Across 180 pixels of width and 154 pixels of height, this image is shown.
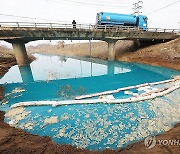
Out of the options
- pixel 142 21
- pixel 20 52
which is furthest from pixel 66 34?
pixel 142 21

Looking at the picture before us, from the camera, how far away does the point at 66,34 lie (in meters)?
25.5

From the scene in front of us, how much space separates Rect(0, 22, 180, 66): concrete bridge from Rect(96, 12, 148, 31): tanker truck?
139cm

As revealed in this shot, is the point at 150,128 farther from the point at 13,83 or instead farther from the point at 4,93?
the point at 13,83

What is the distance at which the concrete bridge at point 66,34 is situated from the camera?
22.8 meters

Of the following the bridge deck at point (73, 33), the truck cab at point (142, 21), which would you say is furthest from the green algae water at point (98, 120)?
the truck cab at point (142, 21)

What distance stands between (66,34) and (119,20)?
1269cm

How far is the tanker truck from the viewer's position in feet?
94.1

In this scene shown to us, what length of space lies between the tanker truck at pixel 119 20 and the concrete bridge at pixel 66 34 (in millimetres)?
1393

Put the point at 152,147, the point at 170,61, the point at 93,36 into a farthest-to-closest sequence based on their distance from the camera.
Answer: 1. the point at 93,36
2. the point at 170,61
3. the point at 152,147

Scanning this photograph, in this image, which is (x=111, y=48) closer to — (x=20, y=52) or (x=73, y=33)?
(x=73, y=33)

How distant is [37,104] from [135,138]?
763 centimetres

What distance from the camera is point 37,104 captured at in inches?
426

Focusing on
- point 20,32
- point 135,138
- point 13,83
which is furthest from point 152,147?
point 20,32

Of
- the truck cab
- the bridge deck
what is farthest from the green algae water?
the truck cab
